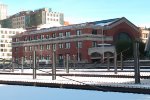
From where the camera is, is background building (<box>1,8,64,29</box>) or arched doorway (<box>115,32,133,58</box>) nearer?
arched doorway (<box>115,32,133,58</box>)

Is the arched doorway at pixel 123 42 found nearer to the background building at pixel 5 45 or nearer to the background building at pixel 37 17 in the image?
the background building at pixel 5 45

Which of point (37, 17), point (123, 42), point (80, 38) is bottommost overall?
point (123, 42)

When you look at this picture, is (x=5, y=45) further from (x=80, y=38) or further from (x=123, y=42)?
(x=123, y=42)

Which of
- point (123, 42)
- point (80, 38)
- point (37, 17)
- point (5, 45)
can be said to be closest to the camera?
point (123, 42)

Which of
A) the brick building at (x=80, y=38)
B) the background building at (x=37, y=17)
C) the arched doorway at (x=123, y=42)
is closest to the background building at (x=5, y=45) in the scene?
the background building at (x=37, y=17)

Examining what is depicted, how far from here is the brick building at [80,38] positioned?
8388 cm

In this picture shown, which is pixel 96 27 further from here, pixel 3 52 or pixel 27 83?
pixel 3 52

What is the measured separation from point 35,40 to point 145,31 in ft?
120

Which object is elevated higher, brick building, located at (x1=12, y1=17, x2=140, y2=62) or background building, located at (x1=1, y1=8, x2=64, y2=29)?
background building, located at (x1=1, y1=8, x2=64, y2=29)

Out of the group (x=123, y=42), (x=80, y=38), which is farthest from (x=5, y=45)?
(x=123, y=42)

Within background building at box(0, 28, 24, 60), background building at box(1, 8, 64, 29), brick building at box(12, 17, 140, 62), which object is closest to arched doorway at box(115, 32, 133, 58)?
brick building at box(12, 17, 140, 62)

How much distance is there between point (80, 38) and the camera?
8469 centimetres

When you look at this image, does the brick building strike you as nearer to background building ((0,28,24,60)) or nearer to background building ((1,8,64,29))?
background building ((0,28,24,60))

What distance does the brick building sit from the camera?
83875 mm
